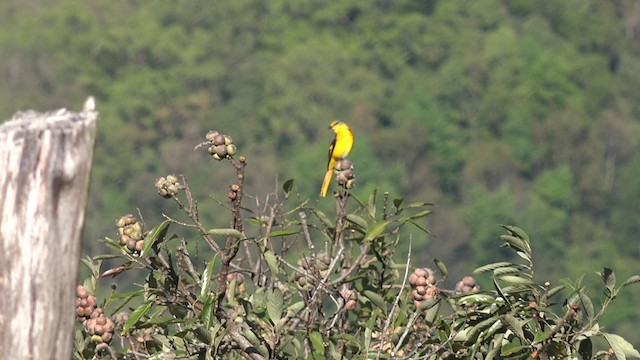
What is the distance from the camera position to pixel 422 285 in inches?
212

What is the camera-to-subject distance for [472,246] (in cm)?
6606

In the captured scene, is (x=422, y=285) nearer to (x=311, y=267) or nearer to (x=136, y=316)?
(x=311, y=267)

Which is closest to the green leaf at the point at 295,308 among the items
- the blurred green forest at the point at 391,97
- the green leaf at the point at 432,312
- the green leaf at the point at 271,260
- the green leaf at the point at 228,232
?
the green leaf at the point at 271,260

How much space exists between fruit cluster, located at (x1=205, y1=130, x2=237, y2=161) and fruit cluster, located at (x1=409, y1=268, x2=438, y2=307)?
0.62 m

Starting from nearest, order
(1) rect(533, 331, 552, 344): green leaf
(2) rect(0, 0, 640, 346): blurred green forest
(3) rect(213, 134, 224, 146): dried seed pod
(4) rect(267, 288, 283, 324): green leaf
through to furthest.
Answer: (1) rect(533, 331, 552, 344): green leaf → (4) rect(267, 288, 283, 324): green leaf → (3) rect(213, 134, 224, 146): dried seed pod → (2) rect(0, 0, 640, 346): blurred green forest

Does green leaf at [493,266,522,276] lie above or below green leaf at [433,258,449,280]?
above

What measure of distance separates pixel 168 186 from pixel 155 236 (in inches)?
9.8

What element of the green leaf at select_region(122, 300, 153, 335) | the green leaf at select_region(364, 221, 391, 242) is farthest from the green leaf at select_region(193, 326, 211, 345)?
the green leaf at select_region(364, 221, 391, 242)

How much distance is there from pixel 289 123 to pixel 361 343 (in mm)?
70417

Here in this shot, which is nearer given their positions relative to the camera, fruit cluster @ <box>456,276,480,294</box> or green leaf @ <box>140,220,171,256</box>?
green leaf @ <box>140,220,171,256</box>

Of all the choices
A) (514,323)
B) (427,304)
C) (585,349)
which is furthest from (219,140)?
(585,349)

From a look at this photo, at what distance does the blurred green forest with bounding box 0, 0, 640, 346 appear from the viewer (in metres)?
69.5

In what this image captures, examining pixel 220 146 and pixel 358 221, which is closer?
pixel 220 146

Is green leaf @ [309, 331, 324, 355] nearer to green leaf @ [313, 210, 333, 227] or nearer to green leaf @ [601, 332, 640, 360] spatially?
green leaf @ [313, 210, 333, 227]
